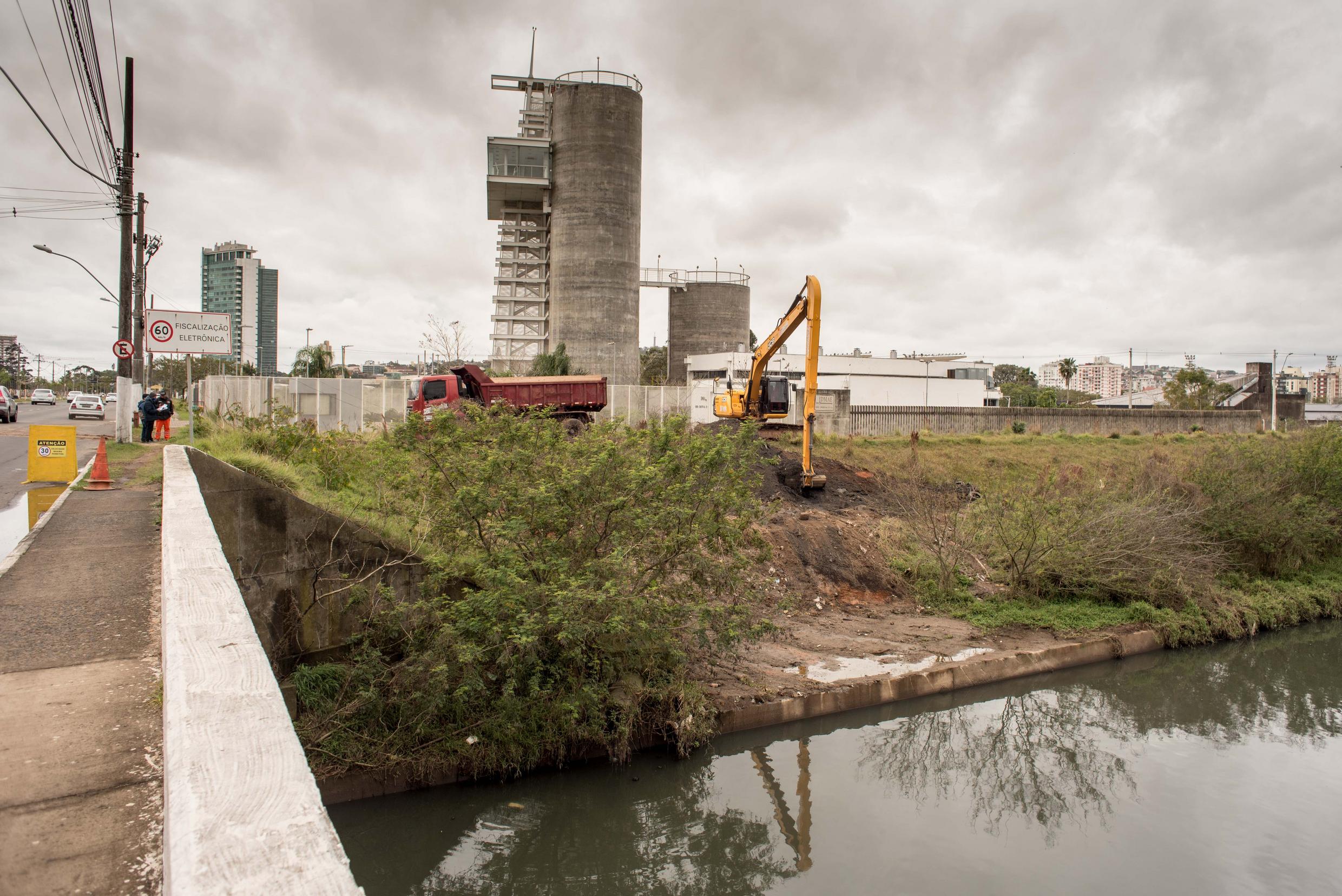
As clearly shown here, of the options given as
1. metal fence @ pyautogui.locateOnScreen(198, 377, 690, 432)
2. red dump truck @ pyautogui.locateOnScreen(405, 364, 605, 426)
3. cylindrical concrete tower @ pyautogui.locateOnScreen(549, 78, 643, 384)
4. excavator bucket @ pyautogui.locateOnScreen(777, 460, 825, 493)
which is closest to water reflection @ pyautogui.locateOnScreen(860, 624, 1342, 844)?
excavator bucket @ pyautogui.locateOnScreen(777, 460, 825, 493)

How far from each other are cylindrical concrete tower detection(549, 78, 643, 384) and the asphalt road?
95.8 ft

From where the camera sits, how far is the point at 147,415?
24.8 m

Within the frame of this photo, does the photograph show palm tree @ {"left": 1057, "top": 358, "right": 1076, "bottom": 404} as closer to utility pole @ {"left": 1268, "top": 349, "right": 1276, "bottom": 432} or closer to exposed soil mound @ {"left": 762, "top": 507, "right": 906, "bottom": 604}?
utility pole @ {"left": 1268, "top": 349, "right": 1276, "bottom": 432}

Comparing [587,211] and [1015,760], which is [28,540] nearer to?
[1015,760]

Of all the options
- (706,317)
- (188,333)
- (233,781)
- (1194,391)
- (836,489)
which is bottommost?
(836,489)

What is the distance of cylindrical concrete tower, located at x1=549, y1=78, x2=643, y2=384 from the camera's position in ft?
197

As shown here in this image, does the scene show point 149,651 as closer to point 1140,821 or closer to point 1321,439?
point 1140,821

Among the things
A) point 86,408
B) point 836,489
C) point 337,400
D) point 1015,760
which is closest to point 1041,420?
point 836,489

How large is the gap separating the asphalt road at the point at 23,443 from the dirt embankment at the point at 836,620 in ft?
35.7

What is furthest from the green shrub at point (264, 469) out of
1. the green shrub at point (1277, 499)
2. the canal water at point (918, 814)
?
the green shrub at point (1277, 499)

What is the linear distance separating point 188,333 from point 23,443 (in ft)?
40.3

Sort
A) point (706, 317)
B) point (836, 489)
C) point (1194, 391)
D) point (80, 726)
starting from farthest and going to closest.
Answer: point (1194, 391) < point (706, 317) < point (836, 489) < point (80, 726)

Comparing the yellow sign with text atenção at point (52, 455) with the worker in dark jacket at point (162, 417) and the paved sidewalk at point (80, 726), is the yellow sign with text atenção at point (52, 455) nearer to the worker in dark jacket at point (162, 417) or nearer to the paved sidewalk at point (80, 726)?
the worker in dark jacket at point (162, 417)

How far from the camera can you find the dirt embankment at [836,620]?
1319 centimetres
